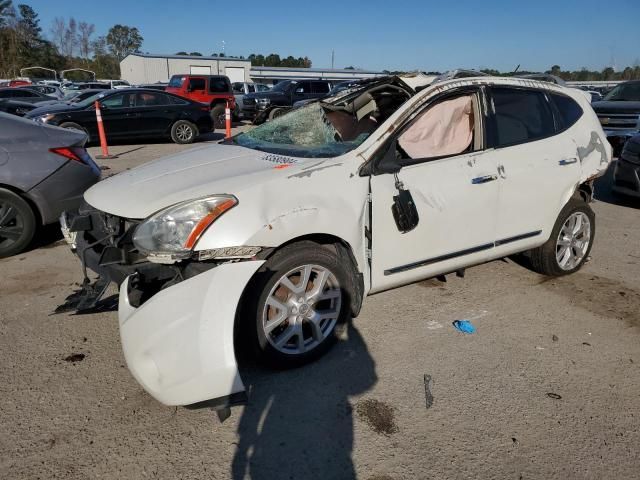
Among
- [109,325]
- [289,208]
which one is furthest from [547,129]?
[109,325]

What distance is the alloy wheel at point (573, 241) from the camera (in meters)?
4.28

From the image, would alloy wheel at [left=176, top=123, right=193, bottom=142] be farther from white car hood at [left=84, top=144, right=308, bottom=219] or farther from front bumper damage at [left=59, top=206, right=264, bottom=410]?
front bumper damage at [left=59, top=206, right=264, bottom=410]

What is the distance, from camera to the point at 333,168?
9.52 feet

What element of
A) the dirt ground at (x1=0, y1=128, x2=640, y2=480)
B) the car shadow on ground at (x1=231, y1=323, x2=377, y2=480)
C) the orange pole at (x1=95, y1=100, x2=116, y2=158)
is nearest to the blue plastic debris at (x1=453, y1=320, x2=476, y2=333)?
the dirt ground at (x1=0, y1=128, x2=640, y2=480)

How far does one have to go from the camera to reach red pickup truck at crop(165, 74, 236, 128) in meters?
19.0

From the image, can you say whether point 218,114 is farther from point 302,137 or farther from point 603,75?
point 603,75

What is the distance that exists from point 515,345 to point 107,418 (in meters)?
2.58

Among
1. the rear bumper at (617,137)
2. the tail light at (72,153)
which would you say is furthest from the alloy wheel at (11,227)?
the rear bumper at (617,137)

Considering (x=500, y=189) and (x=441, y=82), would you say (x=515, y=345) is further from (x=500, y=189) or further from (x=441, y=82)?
(x=441, y=82)

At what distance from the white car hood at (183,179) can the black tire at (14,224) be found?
6.17ft

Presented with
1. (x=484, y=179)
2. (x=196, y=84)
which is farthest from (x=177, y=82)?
(x=484, y=179)

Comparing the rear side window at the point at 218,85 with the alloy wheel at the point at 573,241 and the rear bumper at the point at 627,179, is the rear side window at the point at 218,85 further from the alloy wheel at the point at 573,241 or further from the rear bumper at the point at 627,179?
the alloy wheel at the point at 573,241

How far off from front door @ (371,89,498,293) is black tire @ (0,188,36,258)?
3.58 metres

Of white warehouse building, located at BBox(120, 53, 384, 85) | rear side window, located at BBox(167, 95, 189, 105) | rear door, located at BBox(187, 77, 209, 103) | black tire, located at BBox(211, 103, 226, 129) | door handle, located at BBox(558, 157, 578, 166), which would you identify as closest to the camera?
door handle, located at BBox(558, 157, 578, 166)
